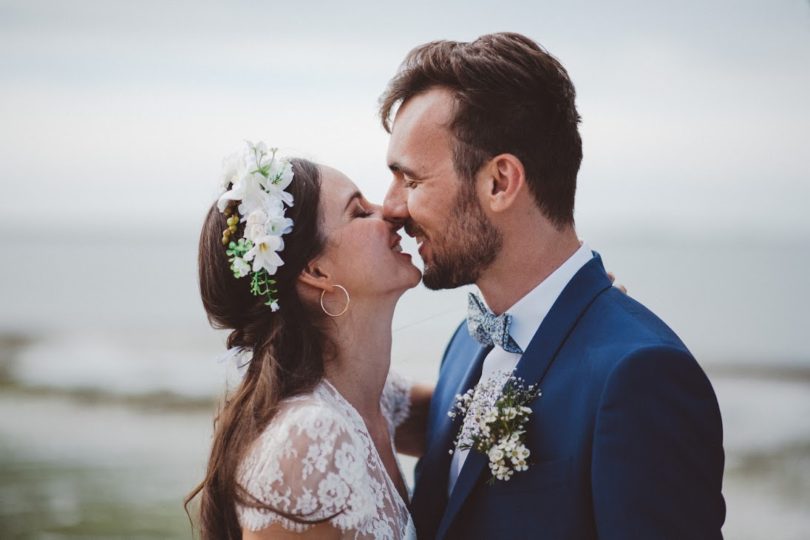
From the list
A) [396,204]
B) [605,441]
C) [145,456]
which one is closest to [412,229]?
[396,204]

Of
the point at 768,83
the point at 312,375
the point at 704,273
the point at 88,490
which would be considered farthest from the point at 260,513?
the point at 704,273

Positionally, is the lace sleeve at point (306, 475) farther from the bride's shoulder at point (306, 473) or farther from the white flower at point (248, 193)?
the white flower at point (248, 193)

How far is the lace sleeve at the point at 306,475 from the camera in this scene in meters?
2.77

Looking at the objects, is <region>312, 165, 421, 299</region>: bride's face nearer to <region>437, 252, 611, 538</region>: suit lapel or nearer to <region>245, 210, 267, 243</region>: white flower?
<region>245, 210, 267, 243</region>: white flower

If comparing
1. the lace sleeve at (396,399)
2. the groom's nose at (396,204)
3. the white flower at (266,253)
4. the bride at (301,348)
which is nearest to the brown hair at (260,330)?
the bride at (301,348)

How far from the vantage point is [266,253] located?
3.08 meters

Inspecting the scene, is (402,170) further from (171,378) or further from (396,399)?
(171,378)

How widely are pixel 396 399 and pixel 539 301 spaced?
44.7 inches

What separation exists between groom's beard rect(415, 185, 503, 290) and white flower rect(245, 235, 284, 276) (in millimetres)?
595

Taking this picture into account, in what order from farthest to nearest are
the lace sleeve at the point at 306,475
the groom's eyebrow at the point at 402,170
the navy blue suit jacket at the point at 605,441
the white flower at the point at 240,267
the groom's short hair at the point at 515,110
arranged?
1. the groom's eyebrow at the point at 402,170
2. the groom's short hair at the point at 515,110
3. the white flower at the point at 240,267
4. the lace sleeve at the point at 306,475
5. the navy blue suit jacket at the point at 605,441

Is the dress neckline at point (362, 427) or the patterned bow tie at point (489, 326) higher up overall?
the patterned bow tie at point (489, 326)

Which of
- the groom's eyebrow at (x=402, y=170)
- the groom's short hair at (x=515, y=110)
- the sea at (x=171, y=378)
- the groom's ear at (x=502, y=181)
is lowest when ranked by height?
the sea at (x=171, y=378)

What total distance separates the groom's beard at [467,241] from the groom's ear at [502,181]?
2.4 inches

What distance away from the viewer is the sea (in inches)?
330
